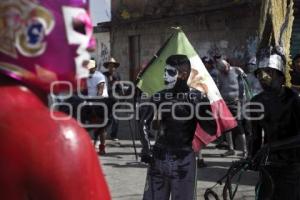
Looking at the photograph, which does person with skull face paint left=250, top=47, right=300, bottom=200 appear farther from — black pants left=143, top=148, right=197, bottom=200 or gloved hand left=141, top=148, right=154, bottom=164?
gloved hand left=141, top=148, right=154, bottom=164

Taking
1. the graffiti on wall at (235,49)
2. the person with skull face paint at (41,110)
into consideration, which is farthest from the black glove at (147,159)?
the graffiti on wall at (235,49)

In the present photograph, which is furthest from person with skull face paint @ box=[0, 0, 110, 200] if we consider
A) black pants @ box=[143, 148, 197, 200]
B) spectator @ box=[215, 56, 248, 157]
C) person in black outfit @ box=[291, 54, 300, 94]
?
spectator @ box=[215, 56, 248, 157]

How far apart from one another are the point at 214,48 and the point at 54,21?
54.9 ft

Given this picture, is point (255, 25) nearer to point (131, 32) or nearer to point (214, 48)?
point (214, 48)

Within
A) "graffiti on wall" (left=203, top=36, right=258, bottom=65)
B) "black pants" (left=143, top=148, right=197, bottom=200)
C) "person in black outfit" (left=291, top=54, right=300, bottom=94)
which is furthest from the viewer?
"graffiti on wall" (left=203, top=36, right=258, bottom=65)

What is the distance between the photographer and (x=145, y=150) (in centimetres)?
477

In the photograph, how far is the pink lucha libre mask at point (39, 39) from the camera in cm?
129

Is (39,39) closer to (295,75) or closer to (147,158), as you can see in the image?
(147,158)

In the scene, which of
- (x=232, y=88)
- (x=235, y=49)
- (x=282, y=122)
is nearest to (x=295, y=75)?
(x=232, y=88)

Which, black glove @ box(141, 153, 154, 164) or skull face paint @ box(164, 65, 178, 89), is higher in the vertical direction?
skull face paint @ box(164, 65, 178, 89)

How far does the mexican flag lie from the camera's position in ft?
16.5

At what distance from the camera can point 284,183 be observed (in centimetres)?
428

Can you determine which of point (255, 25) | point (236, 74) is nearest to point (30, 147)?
point (236, 74)

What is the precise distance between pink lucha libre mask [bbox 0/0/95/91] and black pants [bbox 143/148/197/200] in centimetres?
328
